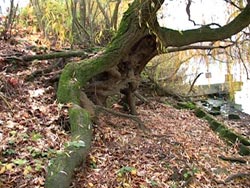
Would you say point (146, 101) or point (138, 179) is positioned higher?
point (146, 101)

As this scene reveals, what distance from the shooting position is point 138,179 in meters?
3.04

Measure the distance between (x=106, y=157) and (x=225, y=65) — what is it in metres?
3.31

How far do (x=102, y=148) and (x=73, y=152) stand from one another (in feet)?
2.00

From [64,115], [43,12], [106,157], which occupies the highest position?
[43,12]

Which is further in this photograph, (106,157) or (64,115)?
(64,115)

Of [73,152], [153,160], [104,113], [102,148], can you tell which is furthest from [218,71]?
[73,152]

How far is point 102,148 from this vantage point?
3391mm

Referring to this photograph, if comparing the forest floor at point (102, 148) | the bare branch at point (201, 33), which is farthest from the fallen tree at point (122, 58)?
the forest floor at point (102, 148)

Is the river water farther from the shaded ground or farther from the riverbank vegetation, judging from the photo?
the shaded ground

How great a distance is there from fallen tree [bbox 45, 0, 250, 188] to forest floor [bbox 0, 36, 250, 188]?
19cm

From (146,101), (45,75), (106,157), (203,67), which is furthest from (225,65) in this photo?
(106,157)

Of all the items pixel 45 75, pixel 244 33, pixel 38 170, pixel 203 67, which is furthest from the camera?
pixel 203 67

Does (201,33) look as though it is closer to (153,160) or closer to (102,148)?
(153,160)

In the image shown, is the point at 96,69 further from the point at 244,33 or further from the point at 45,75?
the point at 244,33
